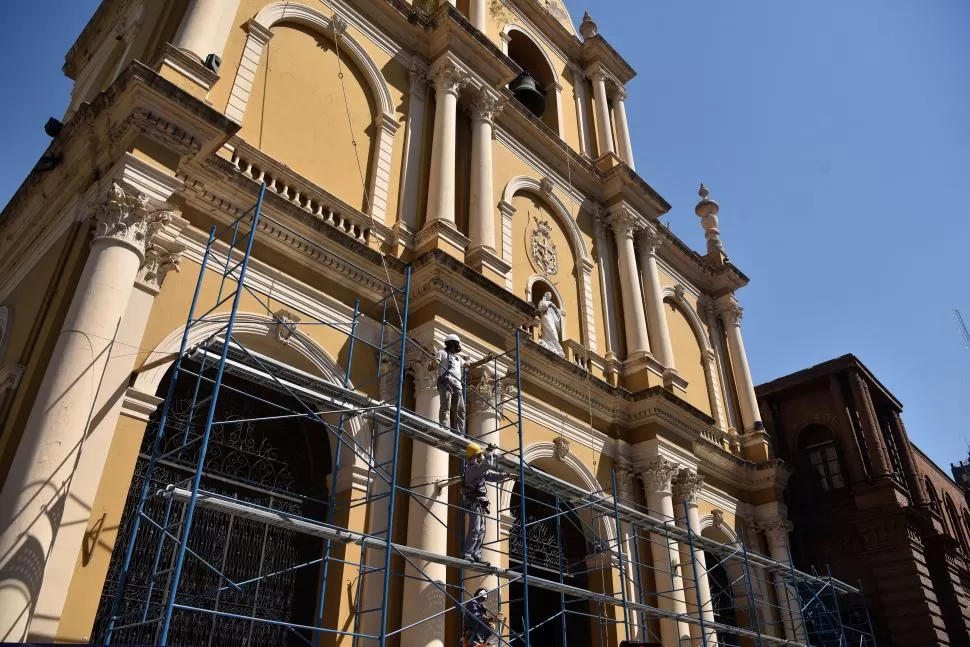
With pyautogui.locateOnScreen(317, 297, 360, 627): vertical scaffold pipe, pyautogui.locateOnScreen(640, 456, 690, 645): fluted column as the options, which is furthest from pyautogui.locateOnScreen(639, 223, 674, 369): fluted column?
pyautogui.locateOnScreen(317, 297, 360, 627): vertical scaffold pipe

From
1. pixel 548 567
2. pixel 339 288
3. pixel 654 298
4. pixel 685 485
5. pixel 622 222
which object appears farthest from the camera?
pixel 622 222

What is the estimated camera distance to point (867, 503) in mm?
19578

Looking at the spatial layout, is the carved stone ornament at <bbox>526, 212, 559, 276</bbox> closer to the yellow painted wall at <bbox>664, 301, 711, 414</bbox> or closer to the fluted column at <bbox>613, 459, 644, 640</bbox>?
the fluted column at <bbox>613, 459, 644, 640</bbox>

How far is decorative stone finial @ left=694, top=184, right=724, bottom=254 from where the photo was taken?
2255 cm

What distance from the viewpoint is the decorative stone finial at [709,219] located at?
74.0ft

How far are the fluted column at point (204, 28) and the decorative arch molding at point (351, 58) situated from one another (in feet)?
1.49

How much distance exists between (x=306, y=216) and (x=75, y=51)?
371 inches

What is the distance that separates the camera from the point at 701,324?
2056 cm

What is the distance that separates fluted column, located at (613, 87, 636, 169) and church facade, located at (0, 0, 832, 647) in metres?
0.99

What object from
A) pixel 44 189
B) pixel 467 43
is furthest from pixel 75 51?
pixel 467 43

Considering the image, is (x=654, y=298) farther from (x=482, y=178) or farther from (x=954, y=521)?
(x=954, y=521)

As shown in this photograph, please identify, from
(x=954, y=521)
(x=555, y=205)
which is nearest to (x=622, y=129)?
(x=555, y=205)

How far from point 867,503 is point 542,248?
452 inches

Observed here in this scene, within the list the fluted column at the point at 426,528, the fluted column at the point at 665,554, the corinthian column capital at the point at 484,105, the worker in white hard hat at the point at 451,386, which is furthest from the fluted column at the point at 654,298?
the fluted column at the point at 426,528
